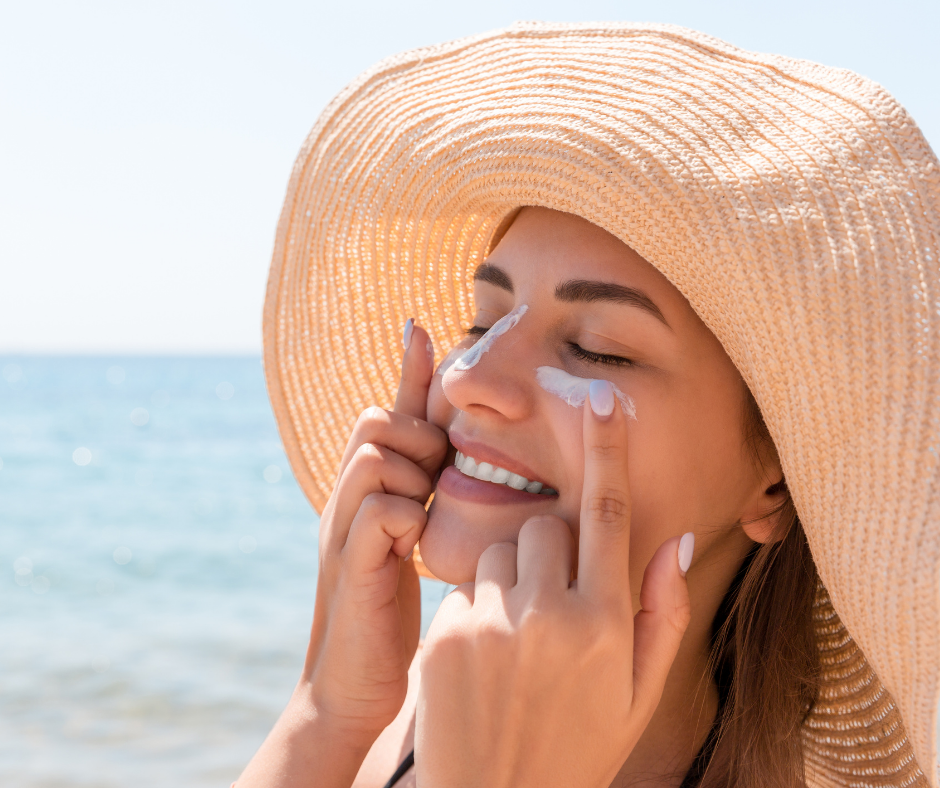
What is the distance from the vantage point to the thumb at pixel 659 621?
132 centimetres

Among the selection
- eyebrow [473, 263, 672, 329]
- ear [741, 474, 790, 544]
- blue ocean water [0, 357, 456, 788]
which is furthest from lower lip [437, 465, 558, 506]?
blue ocean water [0, 357, 456, 788]

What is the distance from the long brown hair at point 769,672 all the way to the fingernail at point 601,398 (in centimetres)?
63

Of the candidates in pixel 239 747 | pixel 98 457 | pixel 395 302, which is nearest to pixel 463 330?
pixel 395 302

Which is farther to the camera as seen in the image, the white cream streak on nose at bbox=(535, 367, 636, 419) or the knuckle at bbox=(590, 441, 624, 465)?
the white cream streak on nose at bbox=(535, 367, 636, 419)

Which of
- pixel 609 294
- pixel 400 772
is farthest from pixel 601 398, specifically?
pixel 400 772

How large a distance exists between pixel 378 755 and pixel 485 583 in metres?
1.02

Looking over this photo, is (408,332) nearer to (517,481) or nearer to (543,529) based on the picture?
(517,481)

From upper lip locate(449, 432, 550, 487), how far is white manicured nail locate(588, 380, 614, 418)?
0.21 meters

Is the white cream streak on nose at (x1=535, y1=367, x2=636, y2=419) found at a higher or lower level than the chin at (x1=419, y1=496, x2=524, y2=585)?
higher

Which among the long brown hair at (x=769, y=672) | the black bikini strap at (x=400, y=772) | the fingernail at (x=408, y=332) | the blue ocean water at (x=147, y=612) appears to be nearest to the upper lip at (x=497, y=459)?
the fingernail at (x=408, y=332)

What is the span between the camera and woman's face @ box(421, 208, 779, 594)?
4.90ft

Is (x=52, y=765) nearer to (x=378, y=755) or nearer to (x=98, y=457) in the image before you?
(x=378, y=755)

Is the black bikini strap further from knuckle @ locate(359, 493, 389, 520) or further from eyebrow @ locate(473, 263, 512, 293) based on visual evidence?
eyebrow @ locate(473, 263, 512, 293)

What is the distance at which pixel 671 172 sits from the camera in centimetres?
135
